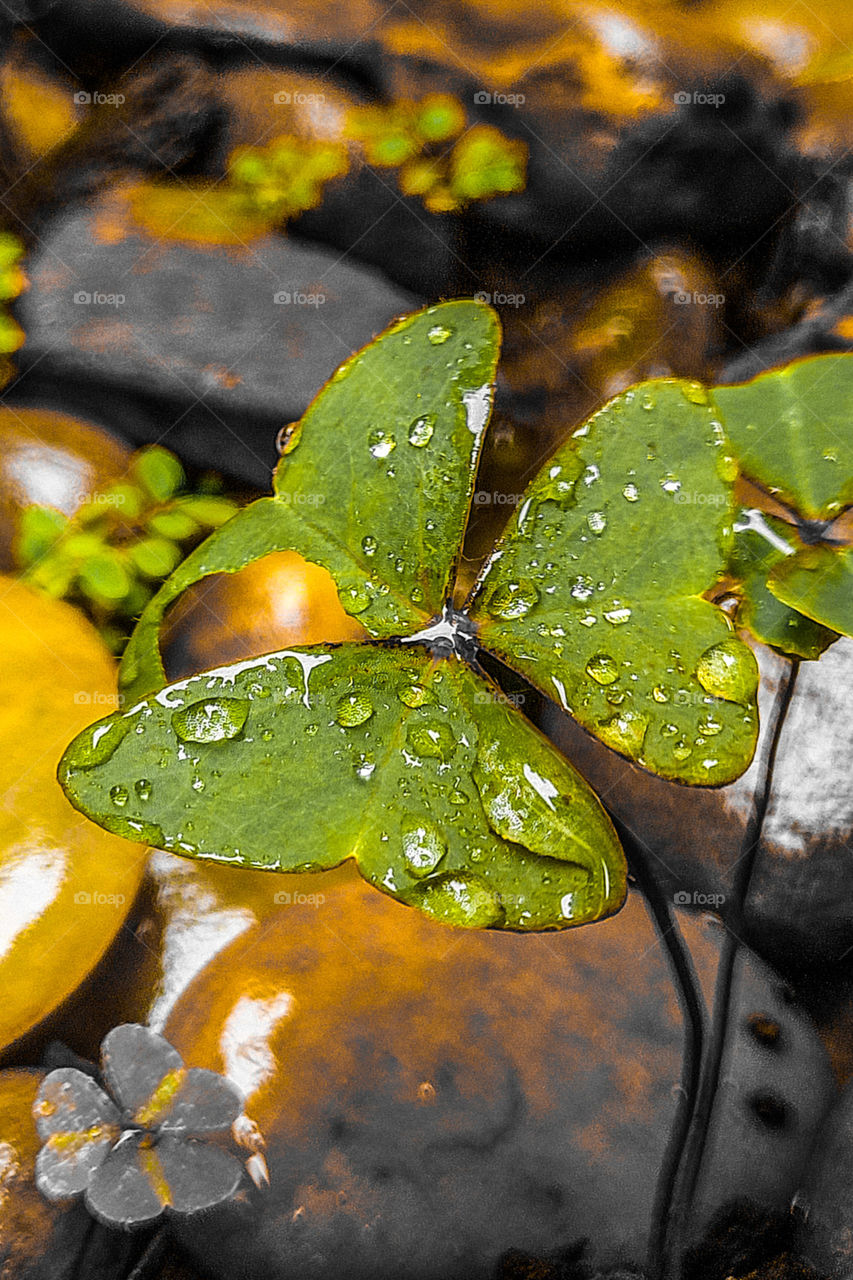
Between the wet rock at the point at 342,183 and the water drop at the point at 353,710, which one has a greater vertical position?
the wet rock at the point at 342,183

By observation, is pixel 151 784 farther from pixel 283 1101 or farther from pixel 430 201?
pixel 430 201

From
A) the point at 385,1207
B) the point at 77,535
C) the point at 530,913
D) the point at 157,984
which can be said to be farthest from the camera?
the point at 77,535

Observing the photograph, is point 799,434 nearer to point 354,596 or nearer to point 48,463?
point 354,596

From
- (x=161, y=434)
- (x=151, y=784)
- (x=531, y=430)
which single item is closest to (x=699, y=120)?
(x=531, y=430)

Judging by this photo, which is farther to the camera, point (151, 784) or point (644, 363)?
point (644, 363)

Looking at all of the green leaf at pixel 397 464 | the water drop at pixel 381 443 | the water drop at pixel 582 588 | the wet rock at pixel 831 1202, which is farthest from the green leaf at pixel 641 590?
the wet rock at pixel 831 1202

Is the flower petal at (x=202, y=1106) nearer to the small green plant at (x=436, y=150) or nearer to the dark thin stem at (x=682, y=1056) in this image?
the dark thin stem at (x=682, y=1056)

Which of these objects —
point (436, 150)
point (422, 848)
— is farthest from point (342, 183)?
point (422, 848)
